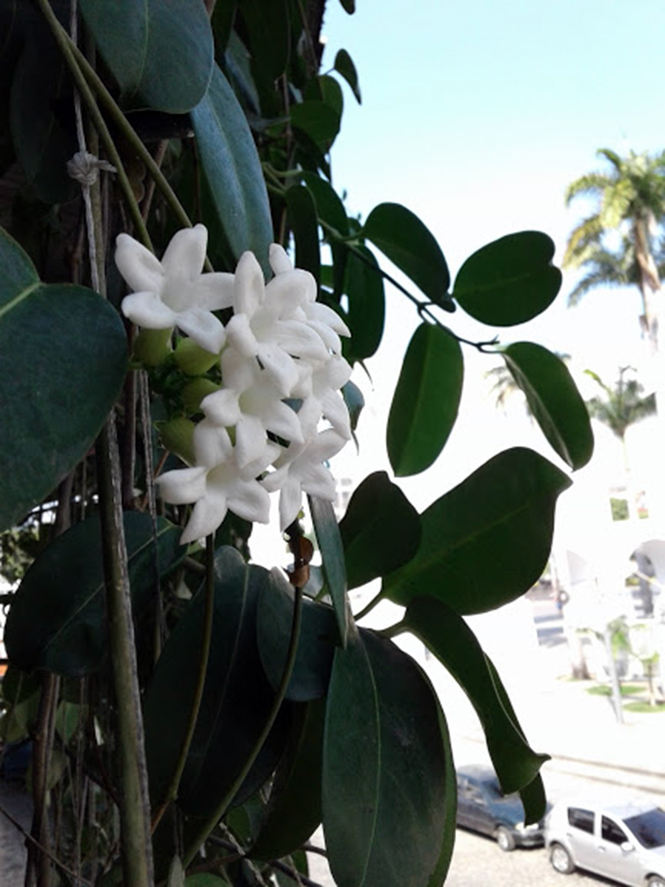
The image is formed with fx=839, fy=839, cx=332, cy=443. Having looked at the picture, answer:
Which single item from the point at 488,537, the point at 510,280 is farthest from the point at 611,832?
the point at 488,537

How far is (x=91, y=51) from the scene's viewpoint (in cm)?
36

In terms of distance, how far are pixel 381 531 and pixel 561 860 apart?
515cm

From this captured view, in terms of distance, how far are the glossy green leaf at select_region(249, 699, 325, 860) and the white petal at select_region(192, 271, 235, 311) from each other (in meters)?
0.18

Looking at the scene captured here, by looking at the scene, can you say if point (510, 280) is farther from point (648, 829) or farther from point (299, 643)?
point (648, 829)

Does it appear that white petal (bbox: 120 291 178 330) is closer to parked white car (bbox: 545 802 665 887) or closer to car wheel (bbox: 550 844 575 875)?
parked white car (bbox: 545 802 665 887)

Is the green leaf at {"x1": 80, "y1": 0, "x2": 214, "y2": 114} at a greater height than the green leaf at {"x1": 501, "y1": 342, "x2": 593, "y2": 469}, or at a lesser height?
greater

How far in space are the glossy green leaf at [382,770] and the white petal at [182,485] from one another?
0.42 ft

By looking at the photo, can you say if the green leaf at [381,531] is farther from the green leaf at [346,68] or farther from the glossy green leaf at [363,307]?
the green leaf at [346,68]

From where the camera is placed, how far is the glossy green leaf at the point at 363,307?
0.68 m

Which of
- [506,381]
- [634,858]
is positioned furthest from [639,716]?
[506,381]

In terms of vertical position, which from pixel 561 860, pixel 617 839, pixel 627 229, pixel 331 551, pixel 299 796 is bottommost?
pixel 561 860

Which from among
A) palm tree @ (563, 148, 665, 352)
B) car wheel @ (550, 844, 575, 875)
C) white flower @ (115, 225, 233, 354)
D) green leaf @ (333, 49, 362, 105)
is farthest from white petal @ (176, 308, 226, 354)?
palm tree @ (563, 148, 665, 352)

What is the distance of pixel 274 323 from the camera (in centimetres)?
22

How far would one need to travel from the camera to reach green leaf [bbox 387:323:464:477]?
0.61 meters
